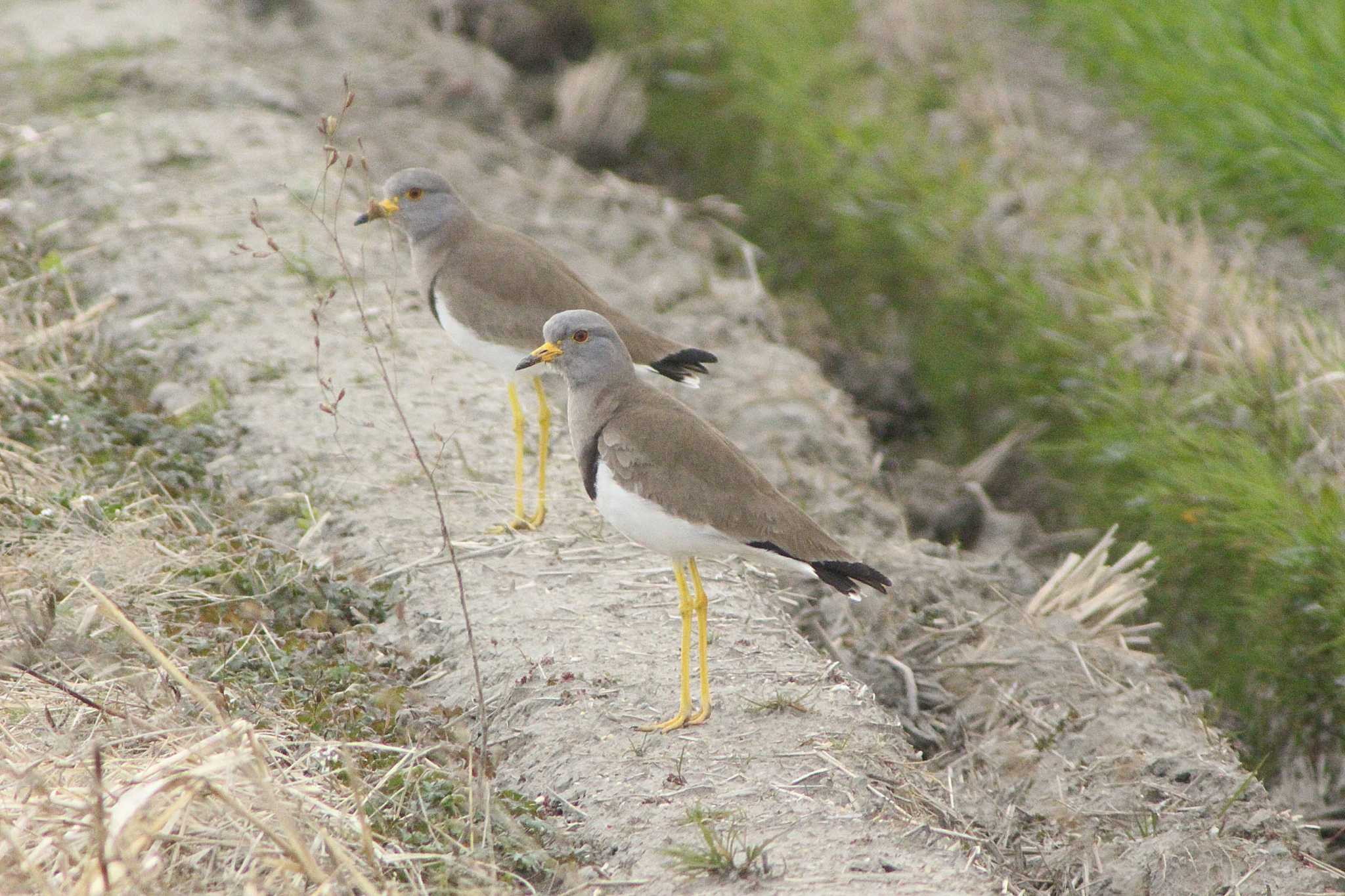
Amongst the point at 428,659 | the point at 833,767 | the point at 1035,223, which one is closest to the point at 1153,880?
the point at 833,767

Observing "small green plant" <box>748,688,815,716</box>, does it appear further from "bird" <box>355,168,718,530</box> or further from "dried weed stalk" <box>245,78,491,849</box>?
"bird" <box>355,168,718,530</box>

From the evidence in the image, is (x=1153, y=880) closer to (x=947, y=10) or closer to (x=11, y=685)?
(x=11, y=685)

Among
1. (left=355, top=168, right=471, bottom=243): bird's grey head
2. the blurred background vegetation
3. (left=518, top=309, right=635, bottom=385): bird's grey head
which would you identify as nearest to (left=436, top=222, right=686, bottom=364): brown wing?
(left=355, top=168, right=471, bottom=243): bird's grey head

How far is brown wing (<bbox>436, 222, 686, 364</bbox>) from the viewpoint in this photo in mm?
4906

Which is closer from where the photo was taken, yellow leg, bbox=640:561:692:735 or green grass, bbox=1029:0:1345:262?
yellow leg, bbox=640:561:692:735

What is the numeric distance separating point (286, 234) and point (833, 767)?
4.01 meters

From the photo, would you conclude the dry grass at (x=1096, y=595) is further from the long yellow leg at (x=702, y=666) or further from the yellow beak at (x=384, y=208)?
the yellow beak at (x=384, y=208)

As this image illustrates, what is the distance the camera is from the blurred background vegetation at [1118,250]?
558 centimetres

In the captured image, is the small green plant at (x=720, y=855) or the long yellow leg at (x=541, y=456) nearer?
the small green plant at (x=720, y=855)

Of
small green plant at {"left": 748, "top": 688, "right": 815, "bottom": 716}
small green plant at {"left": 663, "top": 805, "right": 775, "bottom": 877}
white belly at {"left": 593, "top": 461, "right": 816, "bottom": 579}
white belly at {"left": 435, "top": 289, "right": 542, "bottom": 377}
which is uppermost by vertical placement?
white belly at {"left": 593, "top": 461, "right": 816, "bottom": 579}

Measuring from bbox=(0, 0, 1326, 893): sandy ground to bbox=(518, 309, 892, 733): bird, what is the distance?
13.8 inches

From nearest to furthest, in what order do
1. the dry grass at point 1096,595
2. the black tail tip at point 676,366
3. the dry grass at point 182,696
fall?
the dry grass at point 182,696
the black tail tip at point 676,366
the dry grass at point 1096,595

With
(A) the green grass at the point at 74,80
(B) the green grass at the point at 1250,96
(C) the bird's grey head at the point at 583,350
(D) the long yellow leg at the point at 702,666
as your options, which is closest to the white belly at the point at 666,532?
(D) the long yellow leg at the point at 702,666

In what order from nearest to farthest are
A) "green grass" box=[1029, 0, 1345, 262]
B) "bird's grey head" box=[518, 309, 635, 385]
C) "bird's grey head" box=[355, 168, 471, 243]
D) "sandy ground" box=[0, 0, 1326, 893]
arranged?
"sandy ground" box=[0, 0, 1326, 893] → "bird's grey head" box=[518, 309, 635, 385] → "bird's grey head" box=[355, 168, 471, 243] → "green grass" box=[1029, 0, 1345, 262]
